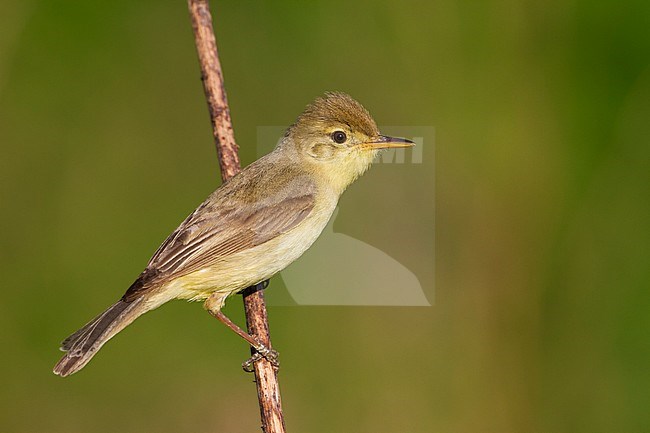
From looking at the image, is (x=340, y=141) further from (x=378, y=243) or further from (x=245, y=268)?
(x=378, y=243)

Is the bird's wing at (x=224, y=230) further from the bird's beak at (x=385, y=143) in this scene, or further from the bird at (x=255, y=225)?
the bird's beak at (x=385, y=143)

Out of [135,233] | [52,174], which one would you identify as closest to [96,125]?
[52,174]

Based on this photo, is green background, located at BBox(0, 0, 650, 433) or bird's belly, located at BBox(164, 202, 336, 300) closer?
bird's belly, located at BBox(164, 202, 336, 300)

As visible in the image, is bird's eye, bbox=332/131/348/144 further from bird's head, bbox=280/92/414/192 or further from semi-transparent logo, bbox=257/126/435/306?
semi-transparent logo, bbox=257/126/435/306

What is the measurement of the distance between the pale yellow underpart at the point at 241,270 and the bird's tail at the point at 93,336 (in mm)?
137

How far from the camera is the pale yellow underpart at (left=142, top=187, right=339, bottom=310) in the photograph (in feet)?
14.5

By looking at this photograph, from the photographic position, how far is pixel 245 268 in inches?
174

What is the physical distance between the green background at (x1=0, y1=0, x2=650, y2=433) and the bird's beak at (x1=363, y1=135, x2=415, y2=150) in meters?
1.22

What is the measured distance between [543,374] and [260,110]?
2.88 metres

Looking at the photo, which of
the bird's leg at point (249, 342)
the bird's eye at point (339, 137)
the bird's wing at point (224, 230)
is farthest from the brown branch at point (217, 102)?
the bird's eye at point (339, 137)

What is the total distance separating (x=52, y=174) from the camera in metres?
6.01

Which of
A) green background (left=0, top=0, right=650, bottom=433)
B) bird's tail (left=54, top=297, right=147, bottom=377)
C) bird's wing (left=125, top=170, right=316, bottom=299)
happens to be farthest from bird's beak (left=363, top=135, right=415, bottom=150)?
bird's tail (left=54, top=297, right=147, bottom=377)

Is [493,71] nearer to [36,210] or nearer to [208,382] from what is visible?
[208,382]

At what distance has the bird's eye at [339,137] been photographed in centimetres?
482
